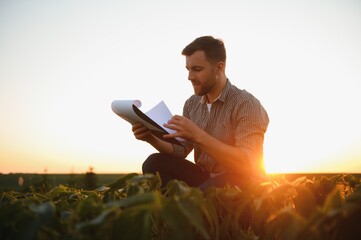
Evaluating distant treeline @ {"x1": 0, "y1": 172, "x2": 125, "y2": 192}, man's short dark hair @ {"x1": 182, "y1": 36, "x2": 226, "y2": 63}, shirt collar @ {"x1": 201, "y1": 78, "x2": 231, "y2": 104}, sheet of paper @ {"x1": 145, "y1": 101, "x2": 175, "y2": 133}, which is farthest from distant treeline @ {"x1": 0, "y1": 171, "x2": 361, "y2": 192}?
man's short dark hair @ {"x1": 182, "y1": 36, "x2": 226, "y2": 63}

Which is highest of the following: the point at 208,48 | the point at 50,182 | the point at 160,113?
the point at 208,48

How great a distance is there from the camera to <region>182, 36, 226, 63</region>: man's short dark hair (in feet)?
12.3

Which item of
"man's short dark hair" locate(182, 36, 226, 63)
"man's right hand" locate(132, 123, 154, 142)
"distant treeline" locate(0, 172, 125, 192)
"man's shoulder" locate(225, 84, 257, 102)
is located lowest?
"distant treeline" locate(0, 172, 125, 192)

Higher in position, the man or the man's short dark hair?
the man's short dark hair

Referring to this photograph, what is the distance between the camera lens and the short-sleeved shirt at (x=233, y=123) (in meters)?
2.65

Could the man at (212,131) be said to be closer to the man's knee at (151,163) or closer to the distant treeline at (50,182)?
the man's knee at (151,163)

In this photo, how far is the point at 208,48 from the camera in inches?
149

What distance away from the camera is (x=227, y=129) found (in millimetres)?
3092

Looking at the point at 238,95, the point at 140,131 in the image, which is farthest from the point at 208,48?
the point at 140,131

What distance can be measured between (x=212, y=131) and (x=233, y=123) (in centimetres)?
25

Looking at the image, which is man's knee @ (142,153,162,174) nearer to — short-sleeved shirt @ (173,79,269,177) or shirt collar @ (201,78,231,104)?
short-sleeved shirt @ (173,79,269,177)

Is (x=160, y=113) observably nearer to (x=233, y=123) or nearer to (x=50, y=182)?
(x=233, y=123)

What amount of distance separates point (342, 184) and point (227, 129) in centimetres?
174

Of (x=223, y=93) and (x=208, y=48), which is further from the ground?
(x=208, y=48)
